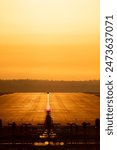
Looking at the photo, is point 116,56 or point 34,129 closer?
point 116,56

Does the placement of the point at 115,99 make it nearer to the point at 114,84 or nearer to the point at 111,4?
the point at 114,84

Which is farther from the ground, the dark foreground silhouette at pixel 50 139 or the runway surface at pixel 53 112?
the runway surface at pixel 53 112

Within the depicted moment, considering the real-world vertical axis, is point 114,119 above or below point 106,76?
below

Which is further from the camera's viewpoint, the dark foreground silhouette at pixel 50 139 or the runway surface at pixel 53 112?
the runway surface at pixel 53 112

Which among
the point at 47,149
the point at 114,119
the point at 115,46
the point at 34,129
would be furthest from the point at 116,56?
the point at 34,129

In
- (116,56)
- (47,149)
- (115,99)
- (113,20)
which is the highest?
(113,20)

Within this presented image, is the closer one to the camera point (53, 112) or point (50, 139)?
point (50, 139)

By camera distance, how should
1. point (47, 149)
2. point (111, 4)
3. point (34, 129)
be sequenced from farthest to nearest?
point (34, 129) < point (47, 149) < point (111, 4)

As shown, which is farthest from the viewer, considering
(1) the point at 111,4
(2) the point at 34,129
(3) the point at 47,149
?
(2) the point at 34,129

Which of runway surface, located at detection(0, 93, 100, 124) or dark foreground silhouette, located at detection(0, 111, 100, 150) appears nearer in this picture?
dark foreground silhouette, located at detection(0, 111, 100, 150)

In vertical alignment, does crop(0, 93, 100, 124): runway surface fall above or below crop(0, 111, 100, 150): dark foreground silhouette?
above

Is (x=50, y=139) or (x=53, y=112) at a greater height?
(x=53, y=112)
